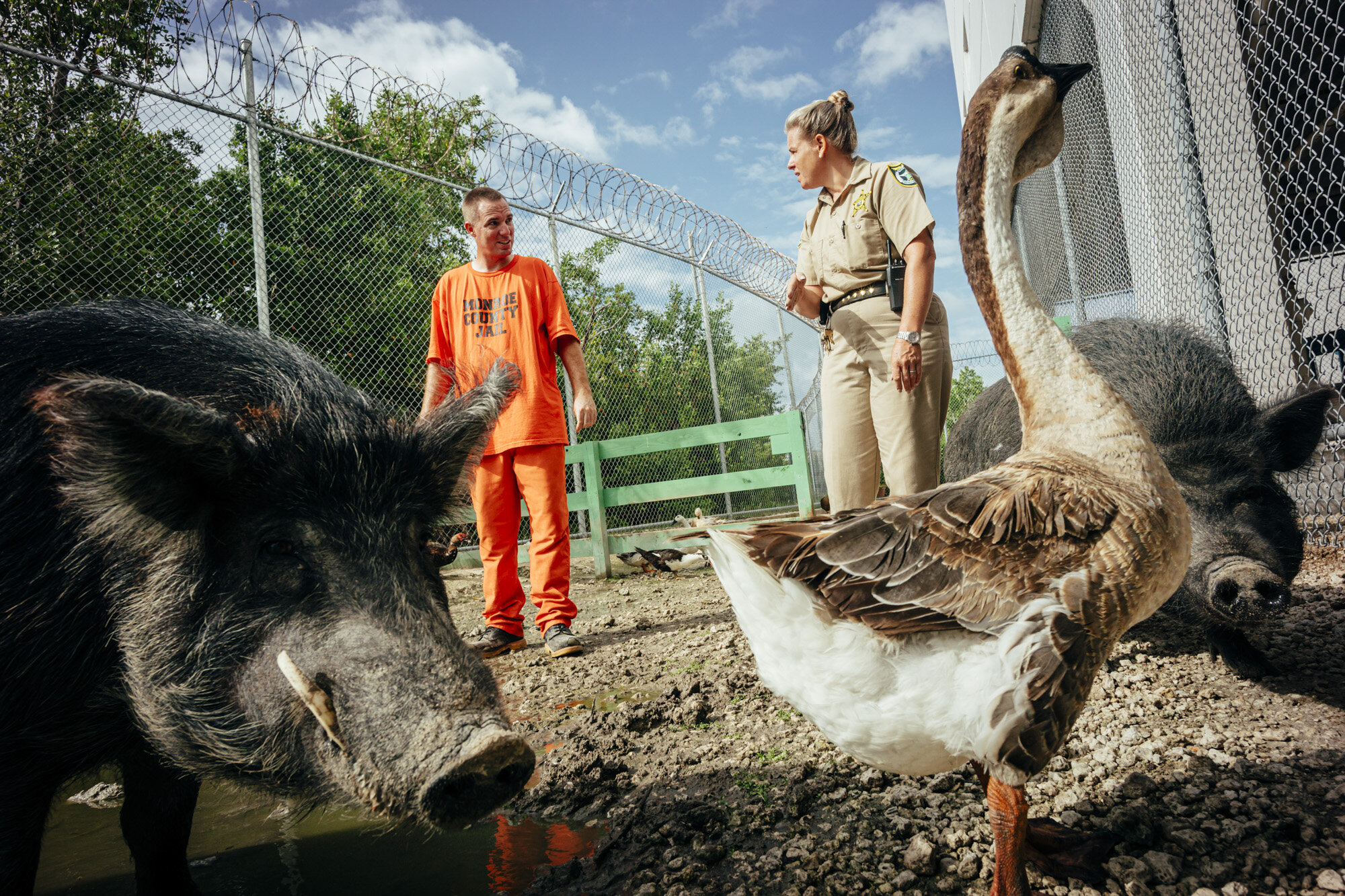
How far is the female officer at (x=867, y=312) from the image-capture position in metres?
3.13

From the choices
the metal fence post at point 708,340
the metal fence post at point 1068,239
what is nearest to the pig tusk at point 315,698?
the metal fence post at point 1068,239

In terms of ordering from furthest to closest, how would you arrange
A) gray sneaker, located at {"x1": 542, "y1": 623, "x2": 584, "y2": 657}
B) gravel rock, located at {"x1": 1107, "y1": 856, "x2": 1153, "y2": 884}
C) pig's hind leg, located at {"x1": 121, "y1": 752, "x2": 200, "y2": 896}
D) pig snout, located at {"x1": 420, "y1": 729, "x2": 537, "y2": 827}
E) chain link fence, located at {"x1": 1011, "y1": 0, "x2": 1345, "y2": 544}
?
gray sneaker, located at {"x1": 542, "y1": 623, "x2": 584, "y2": 657} < chain link fence, located at {"x1": 1011, "y1": 0, "x2": 1345, "y2": 544} < pig's hind leg, located at {"x1": 121, "y1": 752, "x2": 200, "y2": 896} < gravel rock, located at {"x1": 1107, "y1": 856, "x2": 1153, "y2": 884} < pig snout, located at {"x1": 420, "y1": 729, "x2": 537, "y2": 827}

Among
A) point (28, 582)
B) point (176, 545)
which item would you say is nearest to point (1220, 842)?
point (176, 545)

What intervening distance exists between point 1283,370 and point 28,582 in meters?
5.75

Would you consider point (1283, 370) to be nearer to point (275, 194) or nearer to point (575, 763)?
point (575, 763)

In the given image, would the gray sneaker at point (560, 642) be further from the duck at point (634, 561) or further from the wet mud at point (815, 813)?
the duck at point (634, 561)

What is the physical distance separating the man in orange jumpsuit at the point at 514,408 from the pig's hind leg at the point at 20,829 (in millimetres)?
2580

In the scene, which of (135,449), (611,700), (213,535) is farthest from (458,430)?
(611,700)

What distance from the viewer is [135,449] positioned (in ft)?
5.53

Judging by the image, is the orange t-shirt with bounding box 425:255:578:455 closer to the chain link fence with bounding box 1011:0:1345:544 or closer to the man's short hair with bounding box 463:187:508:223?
the man's short hair with bounding box 463:187:508:223

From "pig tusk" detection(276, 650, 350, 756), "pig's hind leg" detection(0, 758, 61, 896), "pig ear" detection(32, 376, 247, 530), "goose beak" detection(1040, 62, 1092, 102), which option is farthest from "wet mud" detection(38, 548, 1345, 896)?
"goose beak" detection(1040, 62, 1092, 102)

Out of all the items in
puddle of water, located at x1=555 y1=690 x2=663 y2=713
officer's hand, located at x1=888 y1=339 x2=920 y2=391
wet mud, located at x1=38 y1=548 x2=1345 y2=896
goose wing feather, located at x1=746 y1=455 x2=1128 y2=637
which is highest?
officer's hand, located at x1=888 y1=339 x2=920 y2=391

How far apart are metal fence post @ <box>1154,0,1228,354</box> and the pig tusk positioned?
5.11 meters

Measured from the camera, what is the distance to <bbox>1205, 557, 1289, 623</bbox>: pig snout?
2.28 meters
